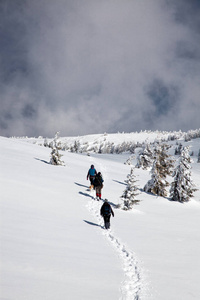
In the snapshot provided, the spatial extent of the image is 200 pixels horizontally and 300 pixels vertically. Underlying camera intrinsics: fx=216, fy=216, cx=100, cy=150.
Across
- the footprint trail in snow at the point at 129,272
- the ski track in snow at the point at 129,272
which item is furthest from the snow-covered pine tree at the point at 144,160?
the footprint trail in snow at the point at 129,272

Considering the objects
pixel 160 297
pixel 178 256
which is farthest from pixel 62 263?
pixel 178 256

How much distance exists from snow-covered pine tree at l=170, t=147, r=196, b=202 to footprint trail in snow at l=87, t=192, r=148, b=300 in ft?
47.4

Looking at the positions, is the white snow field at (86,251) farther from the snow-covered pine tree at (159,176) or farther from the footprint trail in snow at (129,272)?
the snow-covered pine tree at (159,176)

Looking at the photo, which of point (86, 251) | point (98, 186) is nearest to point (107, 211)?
point (86, 251)

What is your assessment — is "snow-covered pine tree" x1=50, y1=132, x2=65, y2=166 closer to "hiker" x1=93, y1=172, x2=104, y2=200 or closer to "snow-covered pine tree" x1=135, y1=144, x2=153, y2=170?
"hiker" x1=93, y1=172, x2=104, y2=200

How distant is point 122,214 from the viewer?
50.4 ft

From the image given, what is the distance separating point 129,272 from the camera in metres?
6.61

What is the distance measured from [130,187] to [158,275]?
34.6ft

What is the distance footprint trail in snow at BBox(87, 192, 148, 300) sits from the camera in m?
5.29

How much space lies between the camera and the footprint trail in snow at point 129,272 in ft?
17.3

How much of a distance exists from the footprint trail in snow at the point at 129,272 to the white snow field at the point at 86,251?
0.08 ft

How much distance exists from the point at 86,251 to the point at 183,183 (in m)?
18.6

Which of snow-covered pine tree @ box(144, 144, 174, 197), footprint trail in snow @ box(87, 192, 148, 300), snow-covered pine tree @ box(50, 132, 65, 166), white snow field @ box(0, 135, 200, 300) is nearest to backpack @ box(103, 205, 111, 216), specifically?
white snow field @ box(0, 135, 200, 300)

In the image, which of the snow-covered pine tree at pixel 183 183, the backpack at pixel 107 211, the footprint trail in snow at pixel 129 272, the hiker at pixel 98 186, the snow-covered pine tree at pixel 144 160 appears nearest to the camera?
the footprint trail in snow at pixel 129 272
